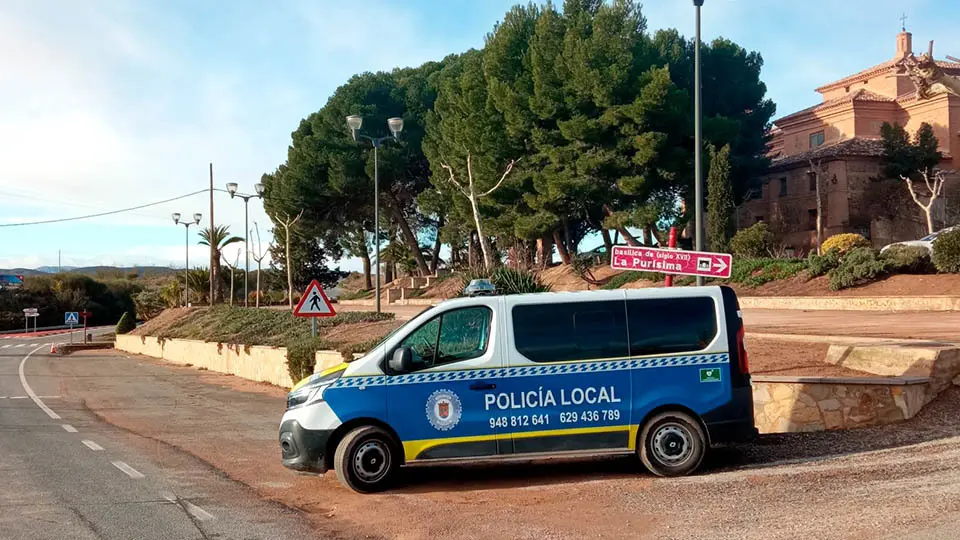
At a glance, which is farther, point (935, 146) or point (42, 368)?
point (935, 146)

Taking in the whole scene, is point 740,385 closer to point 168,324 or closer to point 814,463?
point 814,463

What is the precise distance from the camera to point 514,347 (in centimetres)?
863

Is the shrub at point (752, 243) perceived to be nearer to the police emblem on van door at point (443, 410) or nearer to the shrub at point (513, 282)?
the shrub at point (513, 282)

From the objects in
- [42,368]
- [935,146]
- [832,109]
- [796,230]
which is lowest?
[42,368]

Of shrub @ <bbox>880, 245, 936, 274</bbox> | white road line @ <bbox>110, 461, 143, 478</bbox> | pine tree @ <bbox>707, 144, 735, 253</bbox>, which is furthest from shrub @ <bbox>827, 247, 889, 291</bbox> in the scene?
white road line @ <bbox>110, 461, 143, 478</bbox>

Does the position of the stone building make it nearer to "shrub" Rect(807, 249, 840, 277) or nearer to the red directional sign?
"shrub" Rect(807, 249, 840, 277)

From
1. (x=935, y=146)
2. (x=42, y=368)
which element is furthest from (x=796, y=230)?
(x=42, y=368)

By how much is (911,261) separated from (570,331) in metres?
21.9

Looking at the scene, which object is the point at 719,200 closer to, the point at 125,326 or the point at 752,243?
the point at 752,243

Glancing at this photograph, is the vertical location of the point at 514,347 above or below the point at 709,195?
below

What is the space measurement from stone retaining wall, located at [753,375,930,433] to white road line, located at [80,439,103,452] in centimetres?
885

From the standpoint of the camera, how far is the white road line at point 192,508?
299 inches

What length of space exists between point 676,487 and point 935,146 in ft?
131

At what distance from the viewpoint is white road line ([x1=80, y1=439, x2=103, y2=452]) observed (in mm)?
11930
